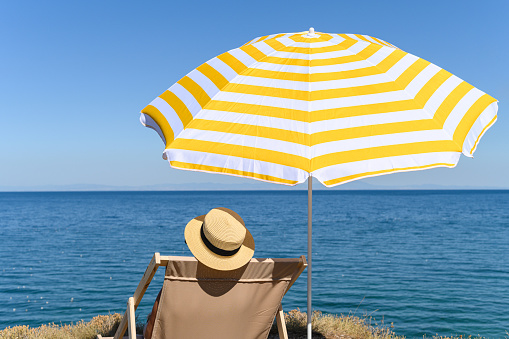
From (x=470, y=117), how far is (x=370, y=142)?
27.4 inches

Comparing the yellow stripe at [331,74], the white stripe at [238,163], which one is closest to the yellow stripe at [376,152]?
the white stripe at [238,163]

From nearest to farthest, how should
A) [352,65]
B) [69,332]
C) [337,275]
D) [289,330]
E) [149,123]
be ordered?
[352,65] < [149,123] < [289,330] < [69,332] < [337,275]

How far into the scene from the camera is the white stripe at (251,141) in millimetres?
2564

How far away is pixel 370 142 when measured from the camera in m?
2.56

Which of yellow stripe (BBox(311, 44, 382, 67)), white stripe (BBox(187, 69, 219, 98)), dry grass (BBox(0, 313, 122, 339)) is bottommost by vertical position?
dry grass (BBox(0, 313, 122, 339))

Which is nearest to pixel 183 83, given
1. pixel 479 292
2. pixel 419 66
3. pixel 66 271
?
pixel 419 66

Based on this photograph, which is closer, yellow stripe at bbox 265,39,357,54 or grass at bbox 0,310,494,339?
yellow stripe at bbox 265,39,357,54

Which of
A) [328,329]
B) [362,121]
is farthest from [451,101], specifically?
[328,329]

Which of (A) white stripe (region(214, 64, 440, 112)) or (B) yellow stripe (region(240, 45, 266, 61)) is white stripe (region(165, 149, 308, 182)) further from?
(B) yellow stripe (region(240, 45, 266, 61))

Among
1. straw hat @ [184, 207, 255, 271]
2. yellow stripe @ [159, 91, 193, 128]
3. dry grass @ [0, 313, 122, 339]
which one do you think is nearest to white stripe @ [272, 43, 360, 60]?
yellow stripe @ [159, 91, 193, 128]

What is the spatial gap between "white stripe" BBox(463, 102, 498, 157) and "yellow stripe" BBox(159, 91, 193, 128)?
1597mm

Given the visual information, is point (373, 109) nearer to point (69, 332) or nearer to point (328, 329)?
point (328, 329)

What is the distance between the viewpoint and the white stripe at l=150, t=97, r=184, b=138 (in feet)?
9.59

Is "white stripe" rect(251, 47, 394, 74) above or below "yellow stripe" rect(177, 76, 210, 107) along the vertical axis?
above
